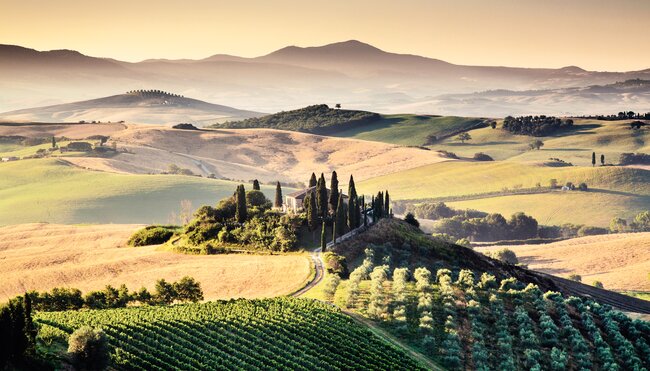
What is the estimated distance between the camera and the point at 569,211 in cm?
19500

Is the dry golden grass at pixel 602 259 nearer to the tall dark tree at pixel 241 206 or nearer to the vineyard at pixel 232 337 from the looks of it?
the tall dark tree at pixel 241 206

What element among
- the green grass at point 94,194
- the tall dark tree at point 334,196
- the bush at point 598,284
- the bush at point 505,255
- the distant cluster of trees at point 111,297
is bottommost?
the bush at point 505,255

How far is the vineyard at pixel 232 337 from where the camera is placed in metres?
48.8

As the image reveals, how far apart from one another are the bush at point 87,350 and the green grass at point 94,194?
114 m

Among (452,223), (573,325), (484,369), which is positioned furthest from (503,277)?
(452,223)

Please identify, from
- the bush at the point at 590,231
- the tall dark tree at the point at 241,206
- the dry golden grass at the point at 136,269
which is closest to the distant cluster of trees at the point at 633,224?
the bush at the point at 590,231

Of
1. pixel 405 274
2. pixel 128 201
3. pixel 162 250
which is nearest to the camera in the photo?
pixel 405 274

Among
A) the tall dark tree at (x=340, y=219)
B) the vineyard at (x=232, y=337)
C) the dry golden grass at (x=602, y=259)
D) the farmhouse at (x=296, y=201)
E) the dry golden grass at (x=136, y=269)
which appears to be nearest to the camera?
the vineyard at (x=232, y=337)

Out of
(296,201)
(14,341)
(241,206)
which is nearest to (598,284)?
(296,201)

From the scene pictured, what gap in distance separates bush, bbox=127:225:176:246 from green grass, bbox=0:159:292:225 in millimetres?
47168

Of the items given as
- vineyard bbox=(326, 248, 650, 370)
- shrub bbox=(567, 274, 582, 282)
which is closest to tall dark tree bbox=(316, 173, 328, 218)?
vineyard bbox=(326, 248, 650, 370)

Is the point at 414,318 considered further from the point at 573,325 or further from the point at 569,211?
the point at 569,211

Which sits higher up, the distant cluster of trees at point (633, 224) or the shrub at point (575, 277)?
the shrub at point (575, 277)

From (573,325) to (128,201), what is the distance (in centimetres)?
11320
